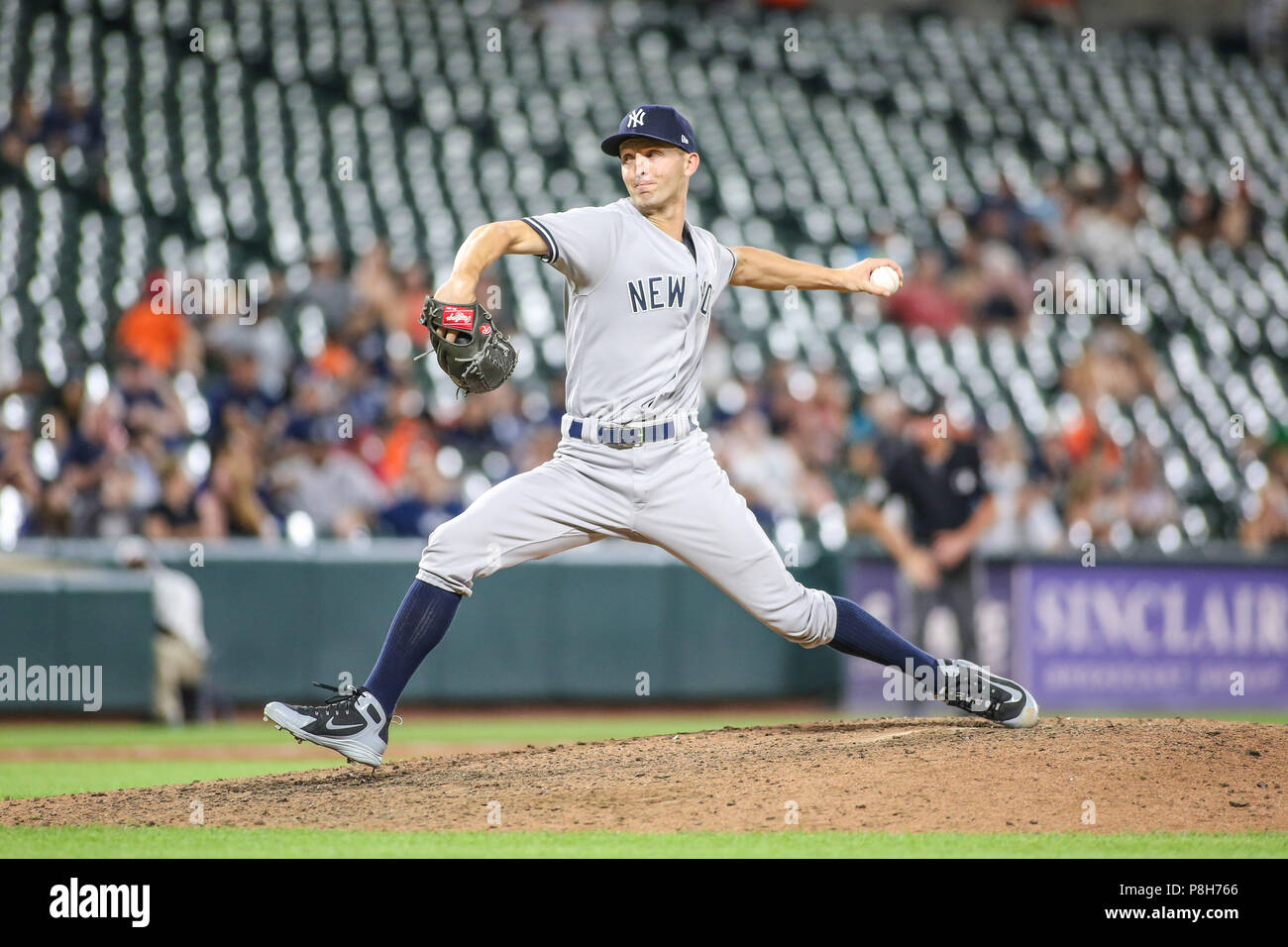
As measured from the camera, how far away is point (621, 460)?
181 inches

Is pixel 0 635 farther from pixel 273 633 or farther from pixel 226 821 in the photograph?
pixel 226 821

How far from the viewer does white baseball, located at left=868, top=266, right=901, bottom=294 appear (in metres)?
4.95

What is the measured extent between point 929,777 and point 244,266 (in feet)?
29.6

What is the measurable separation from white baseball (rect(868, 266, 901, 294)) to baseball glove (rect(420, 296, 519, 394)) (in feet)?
4.31

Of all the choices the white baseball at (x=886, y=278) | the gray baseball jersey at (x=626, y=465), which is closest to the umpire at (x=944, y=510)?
the white baseball at (x=886, y=278)

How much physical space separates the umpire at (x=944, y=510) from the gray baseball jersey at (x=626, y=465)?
4.07m

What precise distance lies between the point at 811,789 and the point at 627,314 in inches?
58.6

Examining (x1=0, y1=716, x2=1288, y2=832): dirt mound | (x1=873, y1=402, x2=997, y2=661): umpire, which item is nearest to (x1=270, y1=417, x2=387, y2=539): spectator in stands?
(x1=873, y1=402, x2=997, y2=661): umpire

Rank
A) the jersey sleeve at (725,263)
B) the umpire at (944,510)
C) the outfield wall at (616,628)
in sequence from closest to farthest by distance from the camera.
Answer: the jersey sleeve at (725,263) → the umpire at (944,510) → the outfield wall at (616,628)

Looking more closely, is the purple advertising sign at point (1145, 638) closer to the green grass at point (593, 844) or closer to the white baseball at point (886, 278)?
the white baseball at point (886, 278)

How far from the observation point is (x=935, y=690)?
16.4 feet

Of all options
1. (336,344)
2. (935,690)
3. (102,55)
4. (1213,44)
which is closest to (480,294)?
(336,344)

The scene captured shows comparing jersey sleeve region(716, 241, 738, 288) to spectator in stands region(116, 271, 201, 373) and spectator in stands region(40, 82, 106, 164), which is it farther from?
spectator in stands region(40, 82, 106, 164)

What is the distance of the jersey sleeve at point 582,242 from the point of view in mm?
4367
